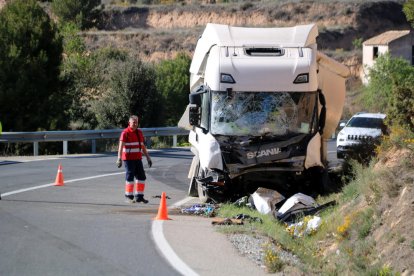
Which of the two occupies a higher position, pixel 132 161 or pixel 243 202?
pixel 132 161

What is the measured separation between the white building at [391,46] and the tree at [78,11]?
30129mm

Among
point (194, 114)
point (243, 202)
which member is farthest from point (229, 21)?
point (243, 202)

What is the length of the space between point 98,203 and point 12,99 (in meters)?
23.6

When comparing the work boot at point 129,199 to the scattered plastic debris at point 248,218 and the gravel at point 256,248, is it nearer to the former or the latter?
the scattered plastic debris at point 248,218

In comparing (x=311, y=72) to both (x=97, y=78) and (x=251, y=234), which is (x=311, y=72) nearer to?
(x=251, y=234)

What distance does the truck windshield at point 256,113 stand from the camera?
16.4 meters

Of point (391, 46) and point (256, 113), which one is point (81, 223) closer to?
point (256, 113)

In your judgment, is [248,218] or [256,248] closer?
[256,248]

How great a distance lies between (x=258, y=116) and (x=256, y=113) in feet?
0.23

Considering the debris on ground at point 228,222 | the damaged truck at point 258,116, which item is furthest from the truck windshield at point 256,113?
the debris on ground at point 228,222

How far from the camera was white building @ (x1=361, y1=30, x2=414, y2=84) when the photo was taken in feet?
243

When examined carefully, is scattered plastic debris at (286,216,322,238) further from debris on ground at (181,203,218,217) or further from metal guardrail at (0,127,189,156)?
metal guardrail at (0,127,189,156)

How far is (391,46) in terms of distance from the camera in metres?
74.3

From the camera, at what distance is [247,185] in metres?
16.9
